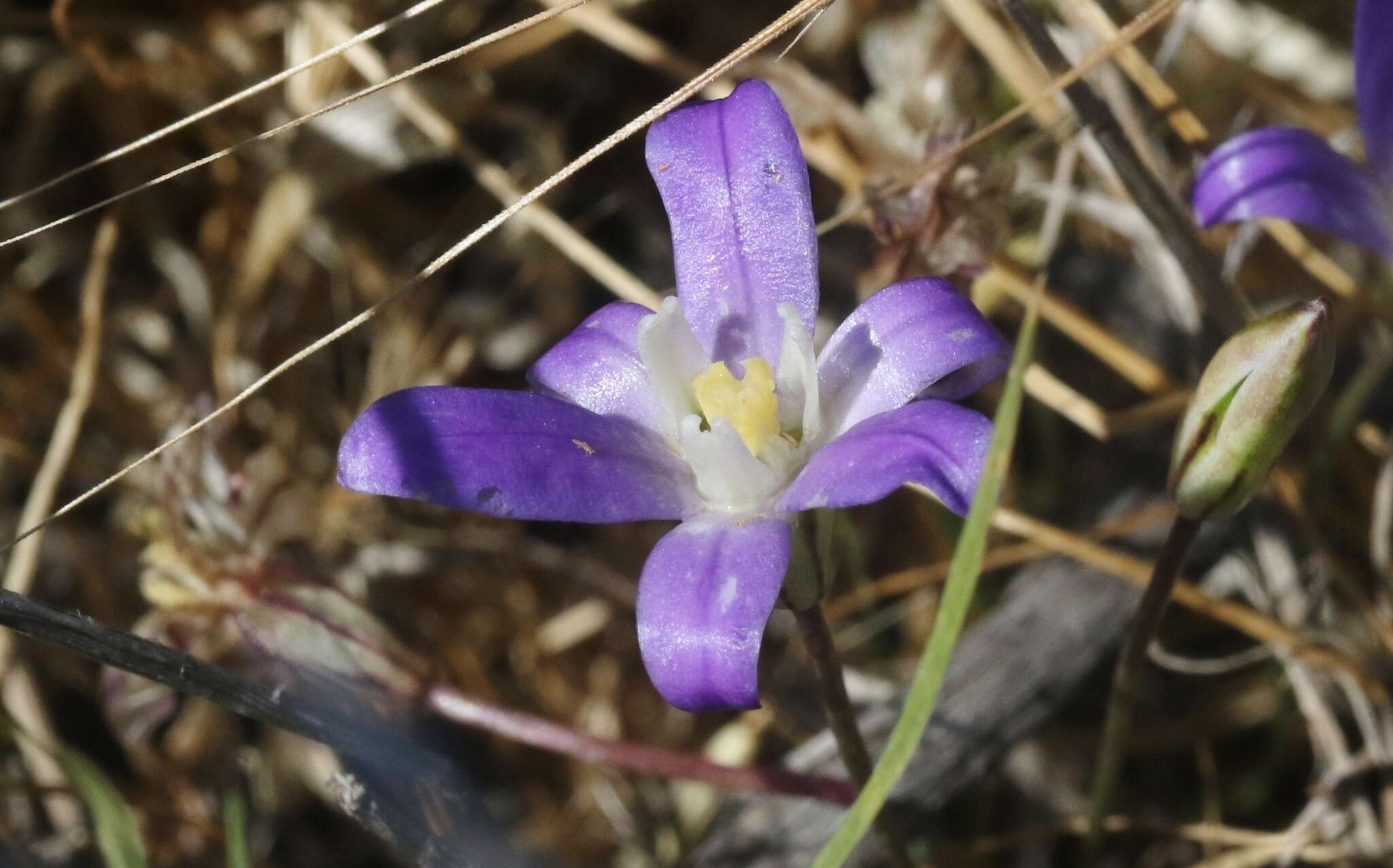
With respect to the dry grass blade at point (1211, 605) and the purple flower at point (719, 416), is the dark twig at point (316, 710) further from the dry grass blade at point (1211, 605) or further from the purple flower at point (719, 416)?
the dry grass blade at point (1211, 605)

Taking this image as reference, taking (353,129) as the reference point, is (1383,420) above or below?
below

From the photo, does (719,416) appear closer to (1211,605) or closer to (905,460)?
(905,460)

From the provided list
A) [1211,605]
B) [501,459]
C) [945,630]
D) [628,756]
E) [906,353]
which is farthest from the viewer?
[1211,605]

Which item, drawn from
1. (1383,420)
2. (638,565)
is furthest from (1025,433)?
(638,565)

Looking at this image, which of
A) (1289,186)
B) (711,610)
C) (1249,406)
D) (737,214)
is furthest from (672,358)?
(1289,186)

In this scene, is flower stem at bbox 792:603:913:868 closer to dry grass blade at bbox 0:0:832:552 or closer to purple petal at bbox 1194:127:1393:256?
dry grass blade at bbox 0:0:832:552

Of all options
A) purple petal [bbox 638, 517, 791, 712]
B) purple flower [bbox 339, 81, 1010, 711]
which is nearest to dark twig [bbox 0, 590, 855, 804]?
purple flower [bbox 339, 81, 1010, 711]

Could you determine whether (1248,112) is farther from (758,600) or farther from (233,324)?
(233,324)

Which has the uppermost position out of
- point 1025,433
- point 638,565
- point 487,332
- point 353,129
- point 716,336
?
point 353,129
